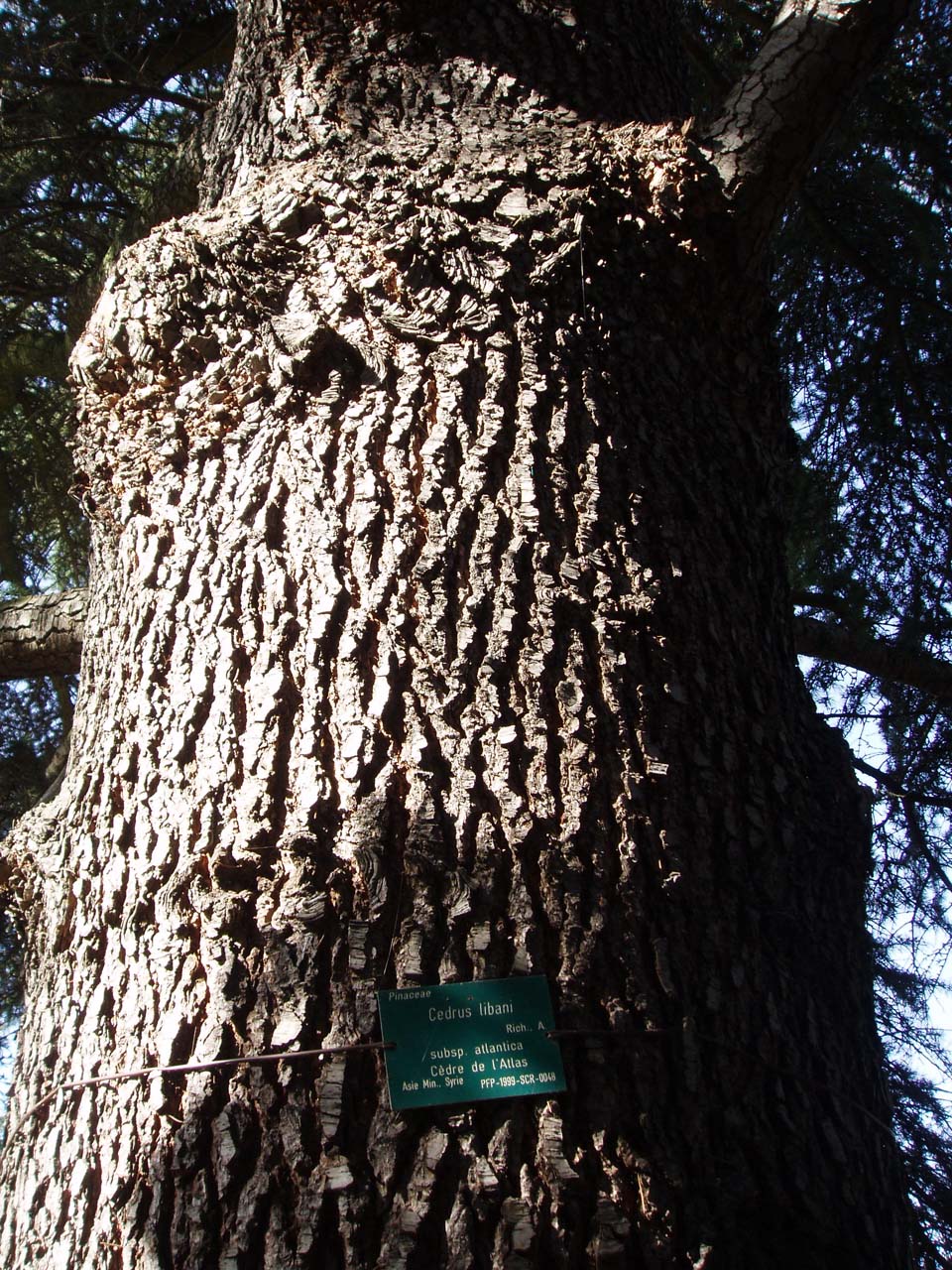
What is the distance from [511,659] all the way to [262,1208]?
2.21 feet

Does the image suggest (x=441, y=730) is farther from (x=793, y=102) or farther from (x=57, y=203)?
(x=57, y=203)

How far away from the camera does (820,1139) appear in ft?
3.92

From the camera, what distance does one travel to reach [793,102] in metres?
1.75

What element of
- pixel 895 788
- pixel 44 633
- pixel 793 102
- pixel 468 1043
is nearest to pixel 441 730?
pixel 468 1043

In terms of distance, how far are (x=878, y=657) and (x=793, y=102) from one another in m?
1.57

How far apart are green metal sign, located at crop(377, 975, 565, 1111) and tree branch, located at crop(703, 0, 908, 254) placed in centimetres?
134

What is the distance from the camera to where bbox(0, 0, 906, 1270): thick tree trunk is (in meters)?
1.09

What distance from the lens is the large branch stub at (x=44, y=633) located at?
2.28 meters

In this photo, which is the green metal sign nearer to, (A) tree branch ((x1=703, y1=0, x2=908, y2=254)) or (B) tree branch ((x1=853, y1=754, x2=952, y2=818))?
(A) tree branch ((x1=703, y1=0, x2=908, y2=254))


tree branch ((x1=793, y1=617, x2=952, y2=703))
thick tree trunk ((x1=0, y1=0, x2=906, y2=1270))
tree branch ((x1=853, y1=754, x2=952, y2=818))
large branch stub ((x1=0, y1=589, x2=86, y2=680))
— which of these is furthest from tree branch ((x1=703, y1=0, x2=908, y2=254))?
tree branch ((x1=853, y1=754, x2=952, y2=818))

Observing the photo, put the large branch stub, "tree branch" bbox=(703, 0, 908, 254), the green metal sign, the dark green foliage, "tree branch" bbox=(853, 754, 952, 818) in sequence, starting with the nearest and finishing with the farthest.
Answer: the green metal sign → "tree branch" bbox=(703, 0, 908, 254) → the large branch stub → "tree branch" bbox=(853, 754, 952, 818) → the dark green foliage

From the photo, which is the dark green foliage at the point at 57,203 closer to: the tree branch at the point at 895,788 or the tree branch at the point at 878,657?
the tree branch at the point at 878,657

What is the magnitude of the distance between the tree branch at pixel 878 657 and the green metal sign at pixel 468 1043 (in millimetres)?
1865

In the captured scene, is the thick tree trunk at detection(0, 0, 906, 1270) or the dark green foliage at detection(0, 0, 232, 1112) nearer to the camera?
the thick tree trunk at detection(0, 0, 906, 1270)
